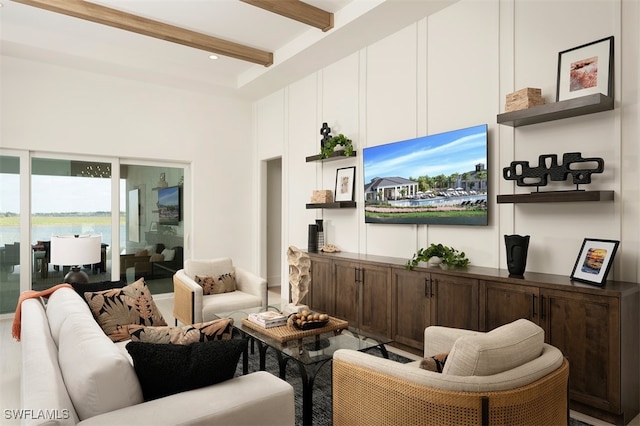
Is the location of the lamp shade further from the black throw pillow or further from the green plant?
the green plant

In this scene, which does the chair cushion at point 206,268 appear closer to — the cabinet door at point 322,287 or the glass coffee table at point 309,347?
the cabinet door at point 322,287

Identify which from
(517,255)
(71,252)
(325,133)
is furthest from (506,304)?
(71,252)

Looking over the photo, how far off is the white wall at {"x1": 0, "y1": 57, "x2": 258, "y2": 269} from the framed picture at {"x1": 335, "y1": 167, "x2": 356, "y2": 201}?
2320 mm

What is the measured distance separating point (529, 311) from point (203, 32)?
173 inches

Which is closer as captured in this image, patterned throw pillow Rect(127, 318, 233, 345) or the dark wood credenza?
patterned throw pillow Rect(127, 318, 233, 345)

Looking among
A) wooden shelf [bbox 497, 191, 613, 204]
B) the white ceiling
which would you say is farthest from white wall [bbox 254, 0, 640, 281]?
the white ceiling

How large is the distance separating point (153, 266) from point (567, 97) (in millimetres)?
5643

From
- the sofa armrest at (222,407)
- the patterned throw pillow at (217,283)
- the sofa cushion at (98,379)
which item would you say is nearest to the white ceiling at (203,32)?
the patterned throw pillow at (217,283)

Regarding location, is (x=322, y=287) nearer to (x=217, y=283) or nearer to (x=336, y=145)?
(x=217, y=283)

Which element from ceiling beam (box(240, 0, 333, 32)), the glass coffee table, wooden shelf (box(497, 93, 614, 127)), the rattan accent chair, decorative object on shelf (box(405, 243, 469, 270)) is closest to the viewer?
the rattan accent chair

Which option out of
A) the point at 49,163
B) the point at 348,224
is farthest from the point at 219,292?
the point at 49,163

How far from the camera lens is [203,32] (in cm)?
479

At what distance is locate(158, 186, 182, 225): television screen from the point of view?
6266 mm

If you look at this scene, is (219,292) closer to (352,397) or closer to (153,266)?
(153,266)
